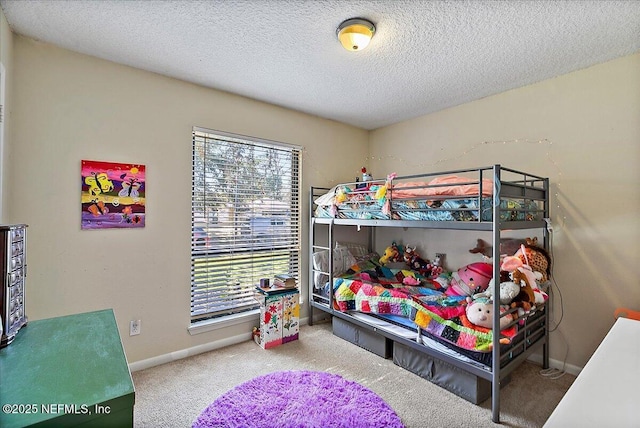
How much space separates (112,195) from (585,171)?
374 centimetres

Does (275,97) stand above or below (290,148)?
above

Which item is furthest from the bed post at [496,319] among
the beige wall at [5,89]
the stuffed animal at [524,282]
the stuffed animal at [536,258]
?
the beige wall at [5,89]

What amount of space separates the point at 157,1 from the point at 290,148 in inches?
72.8

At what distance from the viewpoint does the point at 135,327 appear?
7.91 ft

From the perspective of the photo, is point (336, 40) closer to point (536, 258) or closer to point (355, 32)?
point (355, 32)

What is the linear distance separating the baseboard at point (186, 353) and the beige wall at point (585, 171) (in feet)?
9.31

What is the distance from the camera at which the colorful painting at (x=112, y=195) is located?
2221 millimetres

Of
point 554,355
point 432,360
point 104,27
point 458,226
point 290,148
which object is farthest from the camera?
point 290,148

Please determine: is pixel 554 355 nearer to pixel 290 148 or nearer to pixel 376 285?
pixel 376 285

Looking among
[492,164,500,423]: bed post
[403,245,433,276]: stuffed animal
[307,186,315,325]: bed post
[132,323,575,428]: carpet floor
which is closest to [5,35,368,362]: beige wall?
[132,323,575,428]: carpet floor

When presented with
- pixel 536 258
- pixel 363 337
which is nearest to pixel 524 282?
pixel 536 258

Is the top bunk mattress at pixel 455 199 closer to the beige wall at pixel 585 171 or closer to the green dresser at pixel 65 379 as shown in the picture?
the beige wall at pixel 585 171

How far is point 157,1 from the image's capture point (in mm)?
1644

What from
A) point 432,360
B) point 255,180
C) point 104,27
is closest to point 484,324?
point 432,360
